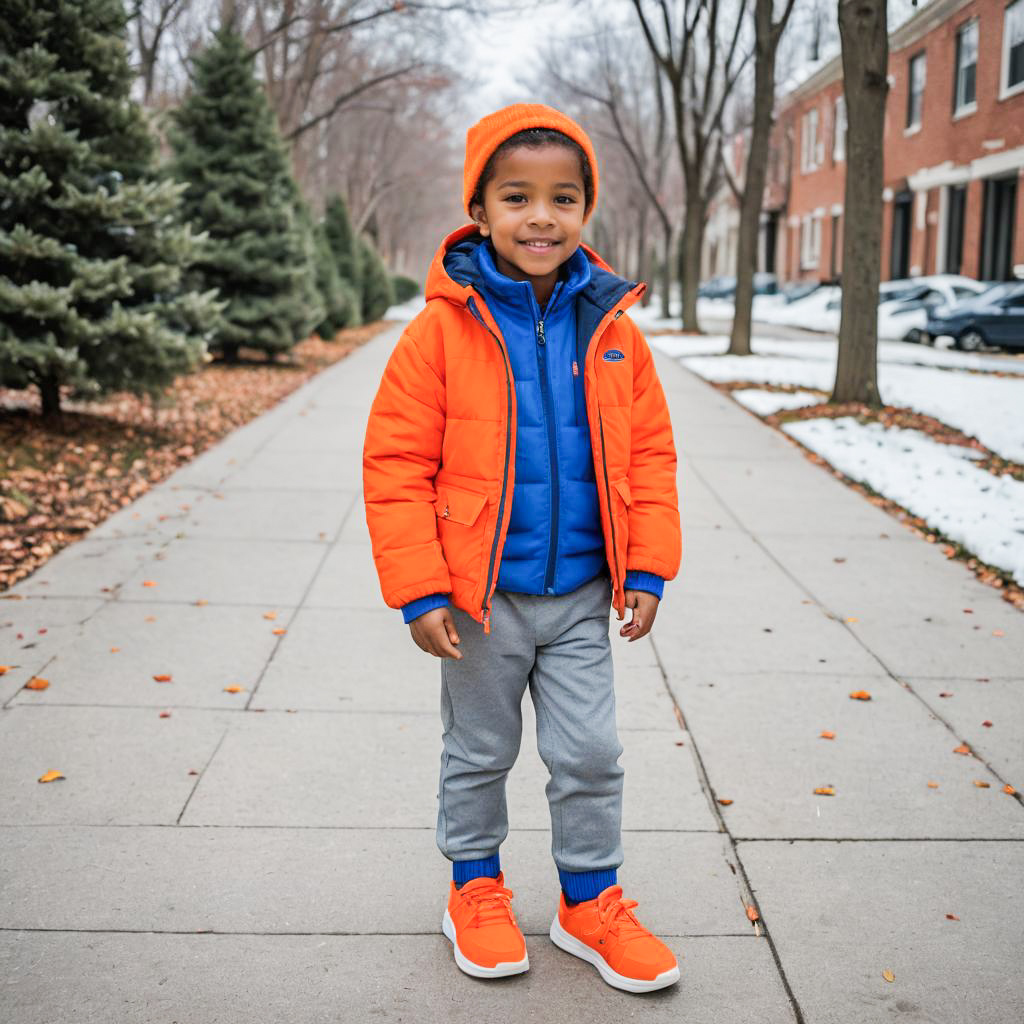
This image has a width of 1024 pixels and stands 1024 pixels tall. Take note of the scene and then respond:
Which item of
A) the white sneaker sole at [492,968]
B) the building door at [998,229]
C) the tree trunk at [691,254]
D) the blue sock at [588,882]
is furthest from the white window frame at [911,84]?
the white sneaker sole at [492,968]

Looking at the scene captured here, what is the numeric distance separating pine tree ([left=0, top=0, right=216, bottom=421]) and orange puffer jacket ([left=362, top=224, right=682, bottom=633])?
6.46 meters

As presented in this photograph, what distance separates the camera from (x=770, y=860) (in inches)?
129

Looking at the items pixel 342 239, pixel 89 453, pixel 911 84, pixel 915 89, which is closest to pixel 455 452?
pixel 89 453

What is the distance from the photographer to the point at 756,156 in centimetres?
1820

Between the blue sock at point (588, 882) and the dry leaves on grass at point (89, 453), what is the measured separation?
373cm

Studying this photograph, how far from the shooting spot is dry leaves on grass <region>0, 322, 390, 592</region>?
682 cm

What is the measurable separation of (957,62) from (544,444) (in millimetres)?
29317

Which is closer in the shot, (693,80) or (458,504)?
(458,504)

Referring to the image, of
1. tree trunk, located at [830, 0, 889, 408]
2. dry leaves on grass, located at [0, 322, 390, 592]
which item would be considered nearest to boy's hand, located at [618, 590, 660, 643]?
dry leaves on grass, located at [0, 322, 390, 592]

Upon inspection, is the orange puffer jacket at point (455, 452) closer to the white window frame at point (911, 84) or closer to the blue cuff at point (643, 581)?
the blue cuff at point (643, 581)

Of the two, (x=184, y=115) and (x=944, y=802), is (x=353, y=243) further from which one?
(x=944, y=802)

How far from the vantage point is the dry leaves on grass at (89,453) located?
682 cm

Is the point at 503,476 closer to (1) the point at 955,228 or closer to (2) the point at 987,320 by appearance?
(2) the point at 987,320

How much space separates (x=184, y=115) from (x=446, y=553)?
14.9 metres
